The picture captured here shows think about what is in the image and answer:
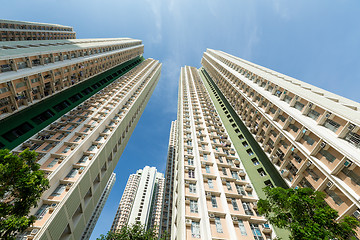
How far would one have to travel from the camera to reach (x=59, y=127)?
25406mm

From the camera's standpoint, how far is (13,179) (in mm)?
9367

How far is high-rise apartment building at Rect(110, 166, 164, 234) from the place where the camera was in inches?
3115

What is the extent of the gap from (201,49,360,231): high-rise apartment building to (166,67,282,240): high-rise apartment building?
473 centimetres

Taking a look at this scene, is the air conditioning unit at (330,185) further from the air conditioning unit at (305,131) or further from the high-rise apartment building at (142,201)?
the high-rise apartment building at (142,201)

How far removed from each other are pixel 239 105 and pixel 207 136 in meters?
14.2

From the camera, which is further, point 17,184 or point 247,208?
point 247,208

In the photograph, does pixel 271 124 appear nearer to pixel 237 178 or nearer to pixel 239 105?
pixel 237 178

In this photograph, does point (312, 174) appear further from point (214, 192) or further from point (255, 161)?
point (214, 192)

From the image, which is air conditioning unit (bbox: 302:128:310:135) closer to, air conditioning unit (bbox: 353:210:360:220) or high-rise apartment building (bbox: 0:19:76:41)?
air conditioning unit (bbox: 353:210:360:220)

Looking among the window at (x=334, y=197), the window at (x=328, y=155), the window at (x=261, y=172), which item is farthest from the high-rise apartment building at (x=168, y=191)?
the window at (x=328, y=155)

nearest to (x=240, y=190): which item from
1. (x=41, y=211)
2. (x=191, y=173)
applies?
(x=191, y=173)

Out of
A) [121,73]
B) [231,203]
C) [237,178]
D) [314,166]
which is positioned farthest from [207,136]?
[121,73]

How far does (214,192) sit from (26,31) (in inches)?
3526

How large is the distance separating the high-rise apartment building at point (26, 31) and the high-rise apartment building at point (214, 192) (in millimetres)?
72112
